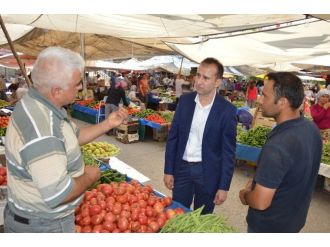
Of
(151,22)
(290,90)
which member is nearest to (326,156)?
(151,22)

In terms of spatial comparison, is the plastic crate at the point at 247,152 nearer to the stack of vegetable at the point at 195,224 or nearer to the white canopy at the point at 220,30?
the white canopy at the point at 220,30

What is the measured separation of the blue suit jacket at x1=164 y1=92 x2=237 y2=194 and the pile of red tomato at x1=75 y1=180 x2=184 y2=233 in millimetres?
553

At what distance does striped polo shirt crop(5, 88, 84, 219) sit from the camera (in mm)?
1555

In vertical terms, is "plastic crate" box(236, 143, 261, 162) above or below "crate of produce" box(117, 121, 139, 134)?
above

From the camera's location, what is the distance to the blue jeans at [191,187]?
3.36 metres

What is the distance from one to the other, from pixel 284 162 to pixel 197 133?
52.2 inches

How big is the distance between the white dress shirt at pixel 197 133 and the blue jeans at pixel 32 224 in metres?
1.68

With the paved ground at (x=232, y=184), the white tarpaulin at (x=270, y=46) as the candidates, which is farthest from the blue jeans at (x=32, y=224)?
the white tarpaulin at (x=270, y=46)

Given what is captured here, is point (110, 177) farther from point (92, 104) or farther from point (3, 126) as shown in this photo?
point (92, 104)

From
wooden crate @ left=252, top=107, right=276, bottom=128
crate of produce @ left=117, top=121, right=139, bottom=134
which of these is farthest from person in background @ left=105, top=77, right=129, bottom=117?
wooden crate @ left=252, top=107, right=276, bottom=128

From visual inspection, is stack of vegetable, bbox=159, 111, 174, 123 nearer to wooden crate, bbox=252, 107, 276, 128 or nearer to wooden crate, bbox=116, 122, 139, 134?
wooden crate, bbox=116, 122, 139, 134

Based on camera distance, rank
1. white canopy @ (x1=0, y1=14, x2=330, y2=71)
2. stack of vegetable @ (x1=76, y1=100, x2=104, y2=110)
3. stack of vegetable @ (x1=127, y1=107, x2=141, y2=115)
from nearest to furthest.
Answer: white canopy @ (x1=0, y1=14, x2=330, y2=71) < stack of vegetable @ (x1=127, y1=107, x2=141, y2=115) < stack of vegetable @ (x1=76, y1=100, x2=104, y2=110)
